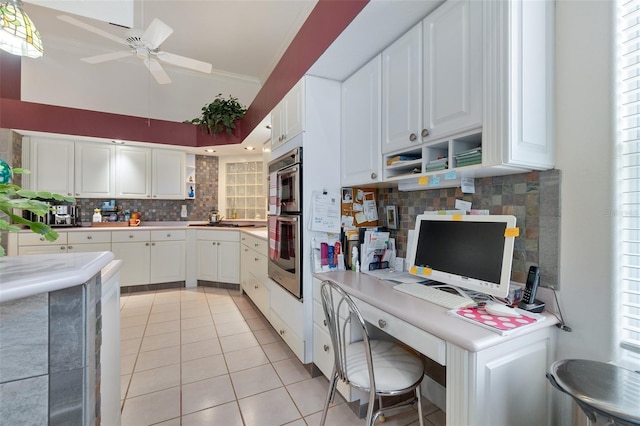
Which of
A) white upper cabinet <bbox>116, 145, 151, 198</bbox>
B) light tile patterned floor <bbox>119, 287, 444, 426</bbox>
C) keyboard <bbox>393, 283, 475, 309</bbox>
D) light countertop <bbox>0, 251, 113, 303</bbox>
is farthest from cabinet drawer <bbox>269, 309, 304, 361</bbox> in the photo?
white upper cabinet <bbox>116, 145, 151, 198</bbox>

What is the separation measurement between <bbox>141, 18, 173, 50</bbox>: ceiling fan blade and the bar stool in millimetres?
3242

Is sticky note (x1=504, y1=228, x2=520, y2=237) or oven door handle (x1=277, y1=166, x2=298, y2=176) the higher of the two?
oven door handle (x1=277, y1=166, x2=298, y2=176)

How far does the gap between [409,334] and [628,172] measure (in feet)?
3.52

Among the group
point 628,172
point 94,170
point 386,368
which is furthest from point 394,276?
point 94,170

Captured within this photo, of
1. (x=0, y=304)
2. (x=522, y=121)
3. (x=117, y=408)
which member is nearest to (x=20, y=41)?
(x=0, y=304)

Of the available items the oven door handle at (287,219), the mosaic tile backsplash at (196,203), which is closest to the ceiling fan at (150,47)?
the oven door handle at (287,219)

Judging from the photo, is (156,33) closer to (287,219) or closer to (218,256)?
(287,219)

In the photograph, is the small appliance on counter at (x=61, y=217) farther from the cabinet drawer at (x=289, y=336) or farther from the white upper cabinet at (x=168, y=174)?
the cabinet drawer at (x=289, y=336)

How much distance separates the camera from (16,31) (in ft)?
4.81

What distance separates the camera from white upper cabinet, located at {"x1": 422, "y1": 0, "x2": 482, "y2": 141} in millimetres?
1245

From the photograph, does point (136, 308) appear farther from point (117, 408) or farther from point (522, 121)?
point (522, 121)

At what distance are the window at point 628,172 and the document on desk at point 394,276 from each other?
86 cm

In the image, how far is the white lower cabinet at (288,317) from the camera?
2.11 metres

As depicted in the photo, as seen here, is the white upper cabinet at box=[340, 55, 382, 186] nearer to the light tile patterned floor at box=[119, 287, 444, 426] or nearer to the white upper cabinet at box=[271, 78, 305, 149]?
the white upper cabinet at box=[271, 78, 305, 149]
